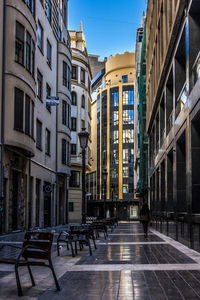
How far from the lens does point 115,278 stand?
26.0 ft

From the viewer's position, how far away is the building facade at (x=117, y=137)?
103188 millimetres

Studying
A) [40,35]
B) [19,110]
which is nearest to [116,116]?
[40,35]

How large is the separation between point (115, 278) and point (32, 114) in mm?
17766

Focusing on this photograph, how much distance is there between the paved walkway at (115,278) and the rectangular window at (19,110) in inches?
442

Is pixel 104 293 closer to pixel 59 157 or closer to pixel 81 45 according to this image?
pixel 59 157

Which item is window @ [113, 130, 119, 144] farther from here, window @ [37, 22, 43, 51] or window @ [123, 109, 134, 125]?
window @ [37, 22, 43, 51]

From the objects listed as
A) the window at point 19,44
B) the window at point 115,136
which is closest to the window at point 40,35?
the window at point 19,44

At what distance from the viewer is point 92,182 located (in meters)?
117

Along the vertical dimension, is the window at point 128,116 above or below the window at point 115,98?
below

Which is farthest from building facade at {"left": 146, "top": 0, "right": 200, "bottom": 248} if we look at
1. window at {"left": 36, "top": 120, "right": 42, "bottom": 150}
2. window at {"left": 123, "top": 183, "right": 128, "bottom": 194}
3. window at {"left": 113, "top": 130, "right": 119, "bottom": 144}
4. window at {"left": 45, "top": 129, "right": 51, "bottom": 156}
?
window at {"left": 113, "top": 130, "right": 119, "bottom": 144}

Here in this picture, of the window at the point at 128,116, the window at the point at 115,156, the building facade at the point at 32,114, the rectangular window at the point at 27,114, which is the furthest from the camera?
the window at the point at 128,116

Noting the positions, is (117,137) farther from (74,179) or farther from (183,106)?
(183,106)

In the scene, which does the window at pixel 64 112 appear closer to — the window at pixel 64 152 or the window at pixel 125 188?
the window at pixel 64 152

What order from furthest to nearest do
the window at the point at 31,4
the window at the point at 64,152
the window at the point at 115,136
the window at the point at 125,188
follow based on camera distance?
the window at the point at 115,136
the window at the point at 125,188
the window at the point at 64,152
the window at the point at 31,4
